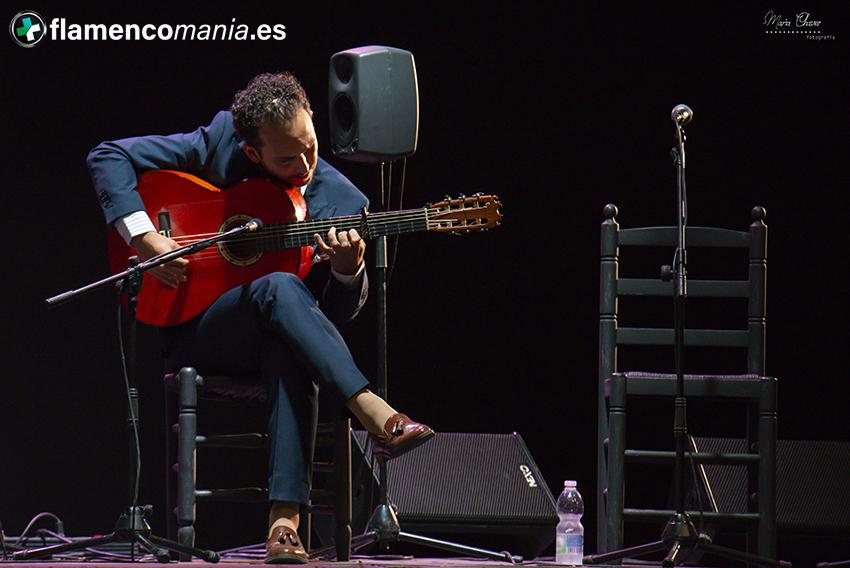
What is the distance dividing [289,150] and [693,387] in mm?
1134

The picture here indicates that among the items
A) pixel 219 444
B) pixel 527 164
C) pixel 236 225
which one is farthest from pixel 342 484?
pixel 527 164

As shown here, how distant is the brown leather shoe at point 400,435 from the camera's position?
2734 mm

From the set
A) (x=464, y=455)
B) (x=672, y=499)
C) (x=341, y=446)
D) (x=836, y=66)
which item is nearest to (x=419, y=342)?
(x=464, y=455)

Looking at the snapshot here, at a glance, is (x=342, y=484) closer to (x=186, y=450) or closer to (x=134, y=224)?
(x=186, y=450)

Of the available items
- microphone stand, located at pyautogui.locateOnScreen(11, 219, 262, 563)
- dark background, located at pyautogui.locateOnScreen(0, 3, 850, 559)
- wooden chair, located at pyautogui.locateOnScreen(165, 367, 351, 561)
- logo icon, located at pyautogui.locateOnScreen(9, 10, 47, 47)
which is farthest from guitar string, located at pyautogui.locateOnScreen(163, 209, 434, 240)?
logo icon, located at pyautogui.locateOnScreen(9, 10, 47, 47)

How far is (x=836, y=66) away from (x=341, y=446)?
2336mm

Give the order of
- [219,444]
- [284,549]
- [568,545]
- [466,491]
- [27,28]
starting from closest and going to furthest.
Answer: [284,549] < [219,444] < [568,545] < [466,491] < [27,28]

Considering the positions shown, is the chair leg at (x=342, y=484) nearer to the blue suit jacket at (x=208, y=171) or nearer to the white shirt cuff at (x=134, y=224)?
the blue suit jacket at (x=208, y=171)

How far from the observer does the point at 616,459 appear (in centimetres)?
323

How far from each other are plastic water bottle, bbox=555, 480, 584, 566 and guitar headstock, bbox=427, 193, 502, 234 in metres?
0.80

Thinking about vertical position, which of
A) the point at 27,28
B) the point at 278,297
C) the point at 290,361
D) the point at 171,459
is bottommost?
the point at 171,459

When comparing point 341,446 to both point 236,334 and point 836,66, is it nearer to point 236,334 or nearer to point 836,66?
point 236,334

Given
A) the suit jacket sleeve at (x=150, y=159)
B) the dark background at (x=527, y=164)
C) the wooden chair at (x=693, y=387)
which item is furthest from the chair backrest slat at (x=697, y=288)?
the suit jacket sleeve at (x=150, y=159)

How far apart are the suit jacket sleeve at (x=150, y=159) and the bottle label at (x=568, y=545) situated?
1.27 metres
